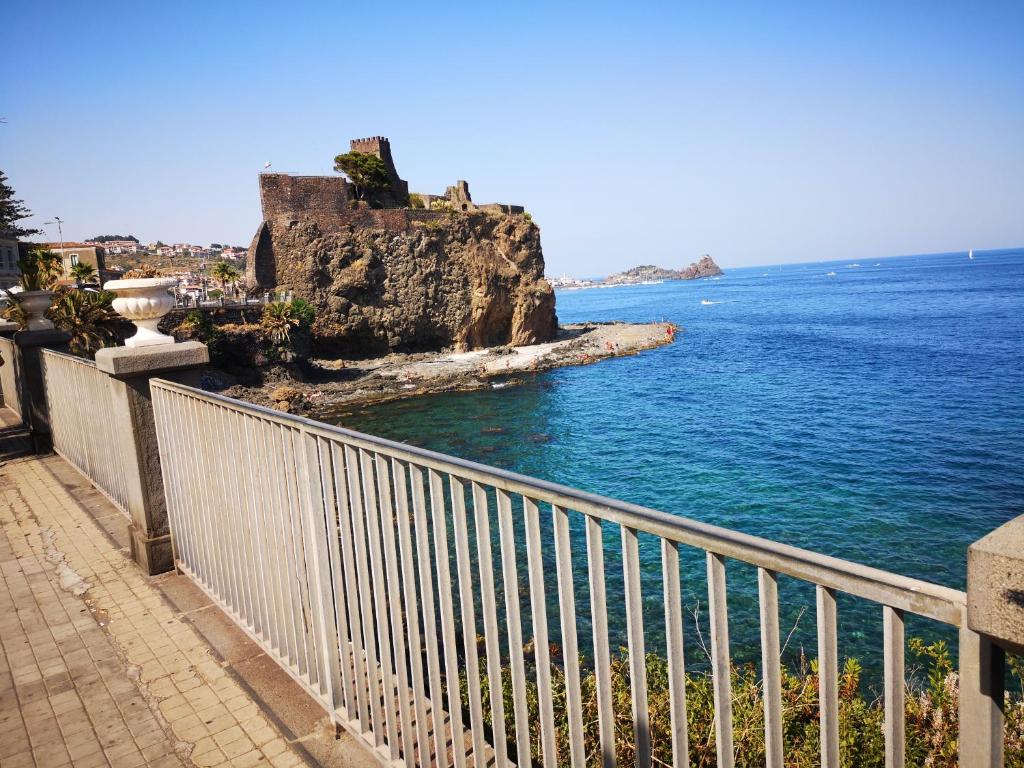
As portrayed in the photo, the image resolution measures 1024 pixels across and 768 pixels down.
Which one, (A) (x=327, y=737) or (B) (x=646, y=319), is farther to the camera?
(B) (x=646, y=319)

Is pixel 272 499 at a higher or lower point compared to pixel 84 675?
higher

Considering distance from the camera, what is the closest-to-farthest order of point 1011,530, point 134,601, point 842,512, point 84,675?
point 1011,530 → point 84,675 → point 134,601 → point 842,512

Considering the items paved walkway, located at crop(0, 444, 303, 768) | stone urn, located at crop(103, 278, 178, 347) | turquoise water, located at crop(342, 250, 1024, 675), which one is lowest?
turquoise water, located at crop(342, 250, 1024, 675)

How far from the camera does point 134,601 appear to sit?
4738mm

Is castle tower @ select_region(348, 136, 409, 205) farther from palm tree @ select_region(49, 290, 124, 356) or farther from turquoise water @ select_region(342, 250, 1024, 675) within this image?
palm tree @ select_region(49, 290, 124, 356)

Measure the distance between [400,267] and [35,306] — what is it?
40.2 m

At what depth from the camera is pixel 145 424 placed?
4910 mm

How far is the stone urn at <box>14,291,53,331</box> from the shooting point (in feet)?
27.8

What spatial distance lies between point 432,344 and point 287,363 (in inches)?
493

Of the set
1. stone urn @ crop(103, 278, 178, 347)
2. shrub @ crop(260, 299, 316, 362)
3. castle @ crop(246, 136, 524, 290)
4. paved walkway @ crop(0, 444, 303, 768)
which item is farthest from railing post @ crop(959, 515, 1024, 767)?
castle @ crop(246, 136, 524, 290)

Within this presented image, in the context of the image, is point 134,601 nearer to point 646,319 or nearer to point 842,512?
point 842,512

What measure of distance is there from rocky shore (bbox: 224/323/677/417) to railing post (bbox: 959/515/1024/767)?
102ft

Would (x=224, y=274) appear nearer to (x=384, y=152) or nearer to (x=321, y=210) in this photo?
(x=321, y=210)

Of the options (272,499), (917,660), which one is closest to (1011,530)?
(272,499)
